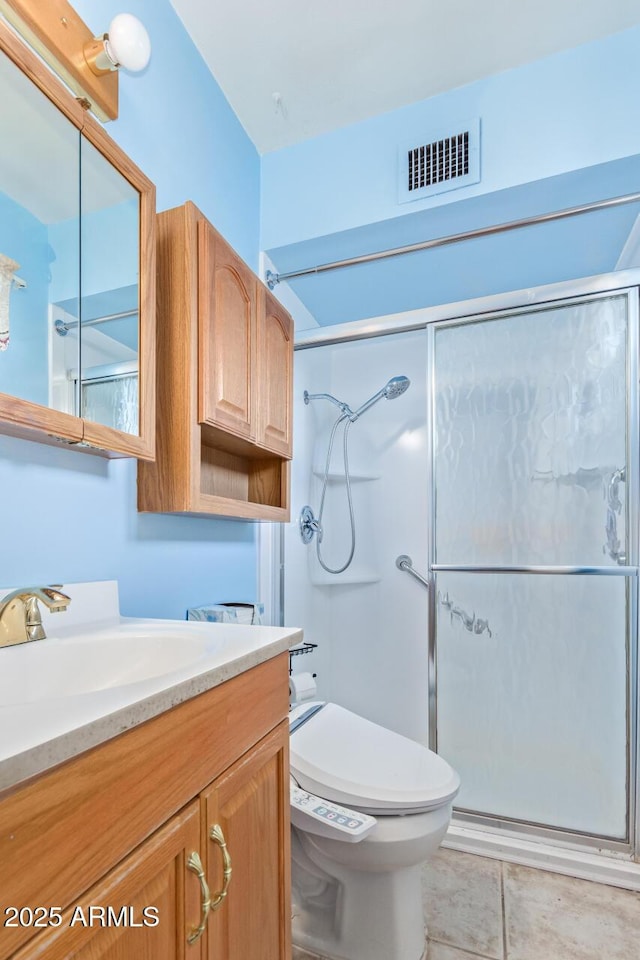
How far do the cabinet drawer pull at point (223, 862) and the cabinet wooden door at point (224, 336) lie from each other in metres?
0.83

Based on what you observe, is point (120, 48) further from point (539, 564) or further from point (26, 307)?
point (539, 564)

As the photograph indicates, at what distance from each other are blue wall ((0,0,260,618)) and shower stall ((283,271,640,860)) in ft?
1.78

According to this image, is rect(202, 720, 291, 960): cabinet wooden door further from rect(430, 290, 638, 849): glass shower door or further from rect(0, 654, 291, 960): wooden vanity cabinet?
rect(430, 290, 638, 849): glass shower door

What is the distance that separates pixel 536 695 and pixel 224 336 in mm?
1584

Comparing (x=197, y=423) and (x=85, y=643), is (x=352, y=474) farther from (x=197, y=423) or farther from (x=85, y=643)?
(x=85, y=643)

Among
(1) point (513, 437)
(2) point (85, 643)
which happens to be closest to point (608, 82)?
(1) point (513, 437)

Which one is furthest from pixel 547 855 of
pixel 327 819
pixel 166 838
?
pixel 166 838

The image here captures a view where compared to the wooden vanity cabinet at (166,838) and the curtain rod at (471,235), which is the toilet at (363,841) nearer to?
the wooden vanity cabinet at (166,838)

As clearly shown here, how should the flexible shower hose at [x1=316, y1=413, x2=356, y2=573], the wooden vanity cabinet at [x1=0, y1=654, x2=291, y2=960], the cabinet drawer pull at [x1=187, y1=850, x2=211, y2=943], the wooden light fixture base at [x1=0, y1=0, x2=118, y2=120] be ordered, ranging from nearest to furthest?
the wooden vanity cabinet at [x1=0, y1=654, x2=291, y2=960]
the cabinet drawer pull at [x1=187, y1=850, x2=211, y2=943]
the wooden light fixture base at [x1=0, y1=0, x2=118, y2=120]
the flexible shower hose at [x1=316, y1=413, x2=356, y2=573]

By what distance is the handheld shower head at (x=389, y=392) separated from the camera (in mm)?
2439

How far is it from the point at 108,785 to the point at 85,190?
1068 millimetres

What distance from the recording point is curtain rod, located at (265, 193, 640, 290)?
1557mm

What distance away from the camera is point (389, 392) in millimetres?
2494

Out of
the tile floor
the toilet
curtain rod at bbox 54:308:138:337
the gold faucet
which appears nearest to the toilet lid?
the toilet
